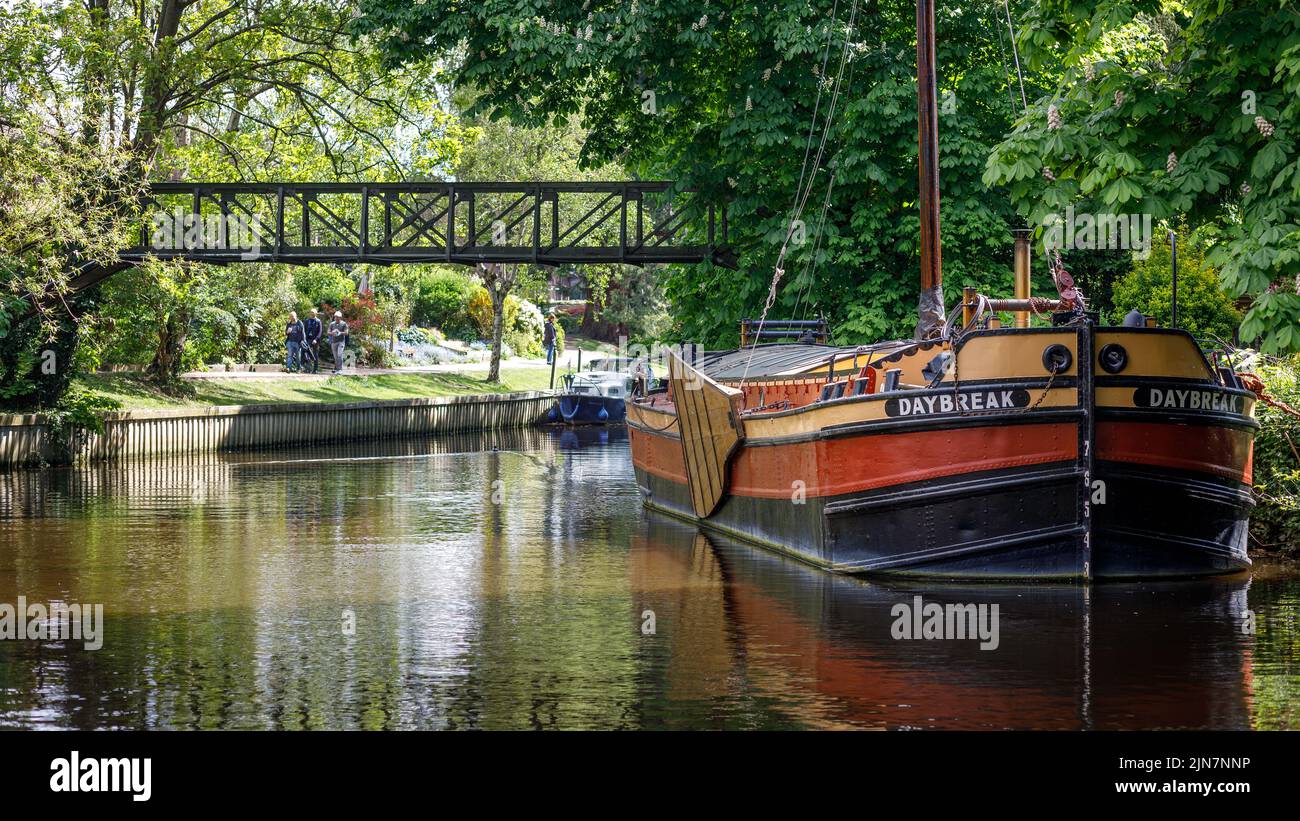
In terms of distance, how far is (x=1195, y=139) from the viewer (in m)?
15.8

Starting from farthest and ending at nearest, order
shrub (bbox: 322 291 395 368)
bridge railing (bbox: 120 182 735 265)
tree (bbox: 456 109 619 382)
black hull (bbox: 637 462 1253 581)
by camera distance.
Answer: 1. tree (bbox: 456 109 619 382)
2. shrub (bbox: 322 291 395 368)
3. bridge railing (bbox: 120 182 735 265)
4. black hull (bbox: 637 462 1253 581)

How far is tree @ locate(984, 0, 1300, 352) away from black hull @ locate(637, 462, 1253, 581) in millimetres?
2059

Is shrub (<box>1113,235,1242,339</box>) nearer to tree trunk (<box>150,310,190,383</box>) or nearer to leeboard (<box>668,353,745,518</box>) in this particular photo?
leeboard (<box>668,353,745,518</box>)

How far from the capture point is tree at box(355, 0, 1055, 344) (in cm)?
2986

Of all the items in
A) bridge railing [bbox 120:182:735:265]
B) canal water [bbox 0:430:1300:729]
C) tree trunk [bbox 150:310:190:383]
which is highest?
bridge railing [bbox 120:182:735:265]

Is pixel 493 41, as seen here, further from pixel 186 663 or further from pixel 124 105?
pixel 186 663

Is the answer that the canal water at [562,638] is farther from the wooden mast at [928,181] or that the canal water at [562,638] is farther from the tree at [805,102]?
the tree at [805,102]

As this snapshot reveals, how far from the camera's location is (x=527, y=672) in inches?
482

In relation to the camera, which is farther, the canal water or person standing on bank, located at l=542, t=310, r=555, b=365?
person standing on bank, located at l=542, t=310, r=555, b=365

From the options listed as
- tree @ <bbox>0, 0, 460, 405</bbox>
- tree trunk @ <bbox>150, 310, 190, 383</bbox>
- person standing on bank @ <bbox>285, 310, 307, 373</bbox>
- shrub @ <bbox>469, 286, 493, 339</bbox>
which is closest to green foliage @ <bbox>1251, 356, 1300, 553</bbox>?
tree @ <bbox>0, 0, 460, 405</bbox>

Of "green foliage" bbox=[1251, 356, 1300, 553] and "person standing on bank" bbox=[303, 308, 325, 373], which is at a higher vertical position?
"person standing on bank" bbox=[303, 308, 325, 373]
